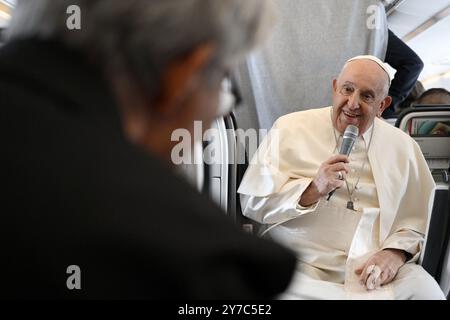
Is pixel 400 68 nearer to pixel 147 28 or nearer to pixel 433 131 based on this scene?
pixel 433 131

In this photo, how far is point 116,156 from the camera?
455 millimetres

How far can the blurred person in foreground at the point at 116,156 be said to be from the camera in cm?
43

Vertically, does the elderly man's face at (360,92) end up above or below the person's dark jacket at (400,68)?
below

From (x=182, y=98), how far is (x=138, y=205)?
14cm

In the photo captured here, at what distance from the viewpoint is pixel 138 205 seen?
17.1 inches

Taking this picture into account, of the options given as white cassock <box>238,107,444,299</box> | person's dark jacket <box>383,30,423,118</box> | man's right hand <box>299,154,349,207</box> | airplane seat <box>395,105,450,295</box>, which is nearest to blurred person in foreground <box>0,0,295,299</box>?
man's right hand <box>299,154,349,207</box>

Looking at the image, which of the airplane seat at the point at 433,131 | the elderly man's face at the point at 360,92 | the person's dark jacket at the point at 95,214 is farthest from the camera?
the airplane seat at the point at 433,131

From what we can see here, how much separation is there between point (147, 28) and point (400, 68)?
212cm

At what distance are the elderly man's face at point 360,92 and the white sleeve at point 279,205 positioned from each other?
0.27 meters

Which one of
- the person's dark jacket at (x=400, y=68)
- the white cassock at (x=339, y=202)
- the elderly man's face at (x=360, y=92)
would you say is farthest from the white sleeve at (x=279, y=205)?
the person's dark jacket at (x=400, y=68)

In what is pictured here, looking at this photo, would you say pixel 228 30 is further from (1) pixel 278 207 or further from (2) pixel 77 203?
(1) pixel 278 207

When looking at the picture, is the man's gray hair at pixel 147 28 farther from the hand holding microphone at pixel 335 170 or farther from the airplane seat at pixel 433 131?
the airplane seat at pixel 433 131

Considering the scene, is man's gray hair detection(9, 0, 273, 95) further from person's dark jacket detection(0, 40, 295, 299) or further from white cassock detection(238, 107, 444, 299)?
white cassock detection(238, 107, 444, 299)

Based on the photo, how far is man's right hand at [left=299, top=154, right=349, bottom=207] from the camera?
4.84ft
